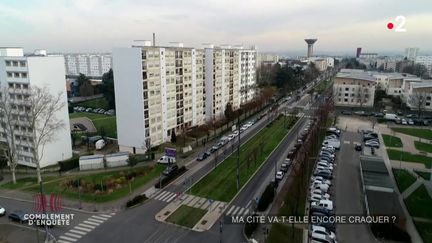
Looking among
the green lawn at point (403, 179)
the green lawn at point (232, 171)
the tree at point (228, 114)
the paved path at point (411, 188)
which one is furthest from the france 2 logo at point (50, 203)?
the tree at point (228, 114)

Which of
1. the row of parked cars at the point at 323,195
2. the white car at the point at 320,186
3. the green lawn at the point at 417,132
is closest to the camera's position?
the row of parked cars at the point at 323,195

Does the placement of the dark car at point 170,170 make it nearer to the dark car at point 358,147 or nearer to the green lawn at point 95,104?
the dark car at point 358,147

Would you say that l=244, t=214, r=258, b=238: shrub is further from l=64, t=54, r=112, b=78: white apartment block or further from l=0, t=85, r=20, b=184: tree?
l=64, t=54, r=112, b=78: white apartment block

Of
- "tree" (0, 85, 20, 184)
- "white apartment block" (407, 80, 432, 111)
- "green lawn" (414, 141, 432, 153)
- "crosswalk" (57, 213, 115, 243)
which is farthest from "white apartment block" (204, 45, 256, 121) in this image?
"white apartment block" (407, 80, 432, 111)

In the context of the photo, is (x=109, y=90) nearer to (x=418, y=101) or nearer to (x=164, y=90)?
(x=164, y=90)

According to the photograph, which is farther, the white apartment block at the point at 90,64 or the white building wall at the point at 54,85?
the white apartment block at the point at 90,64

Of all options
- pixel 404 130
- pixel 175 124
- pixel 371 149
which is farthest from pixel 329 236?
pixel 404 130

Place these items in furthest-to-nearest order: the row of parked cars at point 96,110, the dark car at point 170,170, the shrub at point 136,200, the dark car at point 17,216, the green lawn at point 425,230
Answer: the row of parked cars at point 96,110 → the dark car at point 170,170 → the shrub at point 136,200 → the dark car at point 17,216 → the green lawn at point 425,230

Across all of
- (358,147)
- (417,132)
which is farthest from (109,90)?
(417,132)
